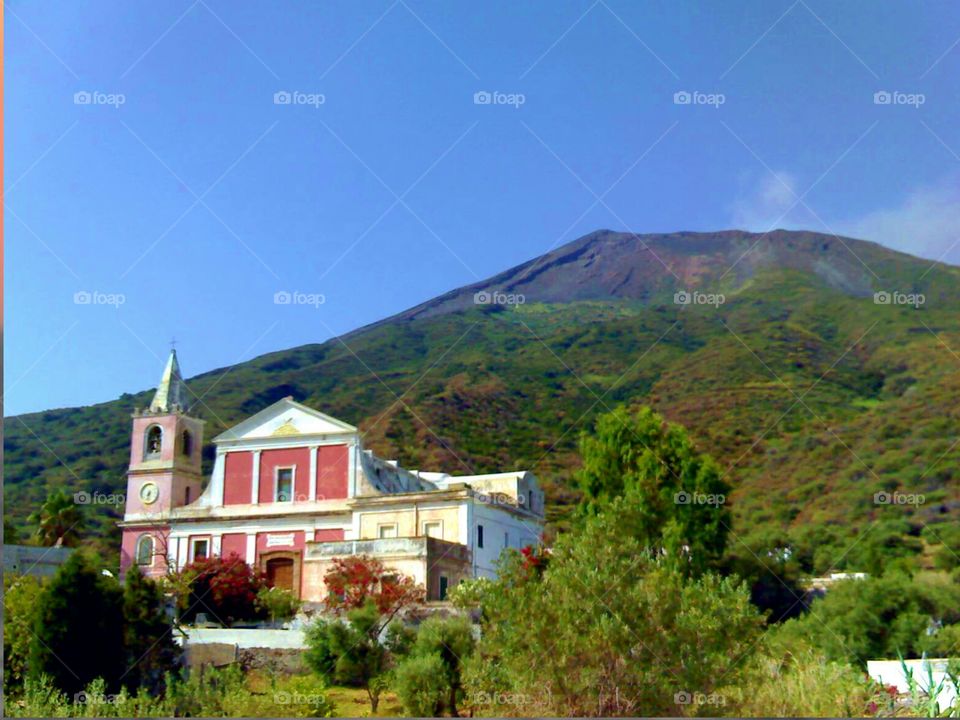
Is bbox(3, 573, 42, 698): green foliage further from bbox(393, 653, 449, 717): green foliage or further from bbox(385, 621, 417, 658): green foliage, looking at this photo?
bbox(385, 621, 417, 658): green foliage

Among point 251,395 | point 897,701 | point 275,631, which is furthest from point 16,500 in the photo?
point 897,701

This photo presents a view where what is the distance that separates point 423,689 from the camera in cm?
1598

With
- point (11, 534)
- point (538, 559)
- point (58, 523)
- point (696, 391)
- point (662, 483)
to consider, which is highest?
point (696, 391)

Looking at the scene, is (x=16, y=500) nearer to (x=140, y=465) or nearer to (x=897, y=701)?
(x=140, y=465)

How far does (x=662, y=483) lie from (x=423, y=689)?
13.4 metres

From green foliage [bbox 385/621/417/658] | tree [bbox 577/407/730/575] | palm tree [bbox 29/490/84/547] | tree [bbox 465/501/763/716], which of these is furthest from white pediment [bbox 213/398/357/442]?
tree [bbox 465/501/763/716]

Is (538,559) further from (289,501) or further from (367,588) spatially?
(289,501)

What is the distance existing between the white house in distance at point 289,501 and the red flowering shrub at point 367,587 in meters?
2.22

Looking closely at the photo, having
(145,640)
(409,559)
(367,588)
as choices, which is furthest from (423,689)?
(409,559)

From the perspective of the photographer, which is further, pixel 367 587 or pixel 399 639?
pixel 367 587

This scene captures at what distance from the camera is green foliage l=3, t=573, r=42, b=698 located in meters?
16.9

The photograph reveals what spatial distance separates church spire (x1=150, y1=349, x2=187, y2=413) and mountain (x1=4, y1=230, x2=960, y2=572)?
27.2 ft

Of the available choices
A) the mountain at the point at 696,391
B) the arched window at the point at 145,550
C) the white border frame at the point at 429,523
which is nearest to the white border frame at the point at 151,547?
the arched window at the point at 145,550

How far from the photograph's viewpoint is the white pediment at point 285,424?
29.9 metres
